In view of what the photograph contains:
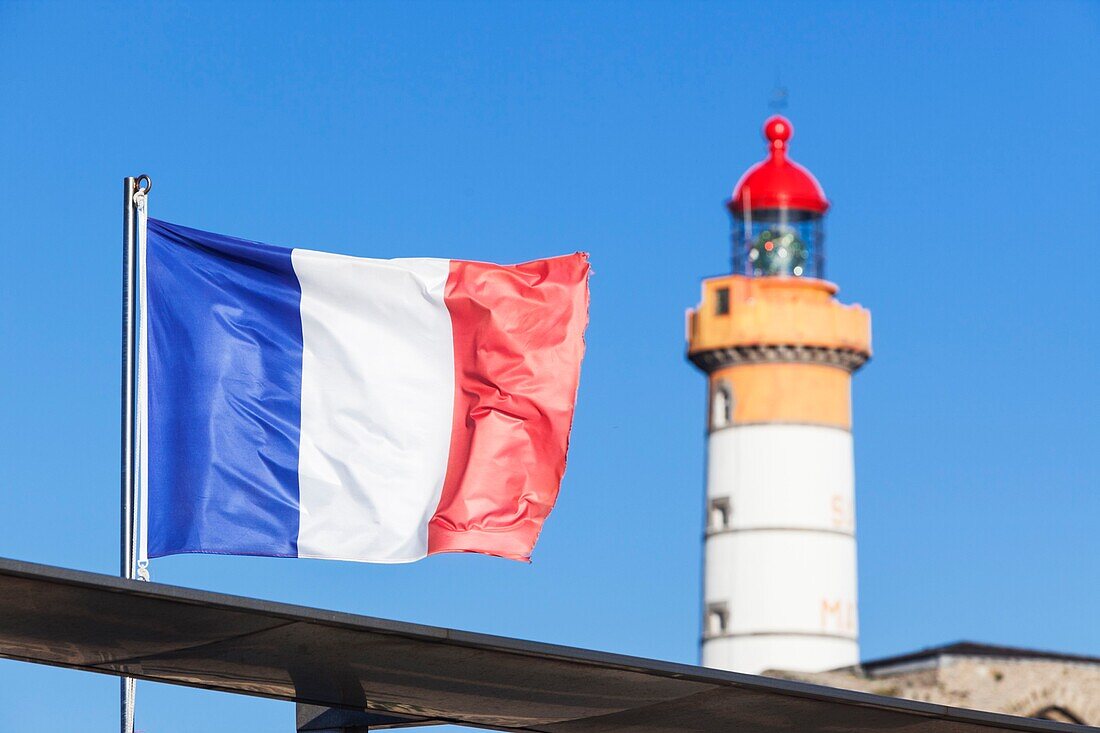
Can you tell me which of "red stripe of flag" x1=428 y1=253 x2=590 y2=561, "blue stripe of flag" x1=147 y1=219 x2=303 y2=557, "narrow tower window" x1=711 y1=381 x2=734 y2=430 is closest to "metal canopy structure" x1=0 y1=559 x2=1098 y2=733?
"blue stripe of flag" x1=147 y1=219 x2=303 y2=557

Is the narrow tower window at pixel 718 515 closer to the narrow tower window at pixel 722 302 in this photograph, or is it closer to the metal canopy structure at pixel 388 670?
the narrow tower window at pixel 722 302

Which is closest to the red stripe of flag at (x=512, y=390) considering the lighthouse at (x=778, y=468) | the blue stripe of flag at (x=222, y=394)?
the blue stripe of flag at (x=222, y=394)

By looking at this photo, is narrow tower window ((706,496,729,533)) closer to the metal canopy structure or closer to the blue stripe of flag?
the blue stripe of flag

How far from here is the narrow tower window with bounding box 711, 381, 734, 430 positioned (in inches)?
1687

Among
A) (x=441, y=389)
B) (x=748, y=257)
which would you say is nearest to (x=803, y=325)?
(x=748, y=257)

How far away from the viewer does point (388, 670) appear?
7.46 m

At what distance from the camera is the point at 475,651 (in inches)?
283

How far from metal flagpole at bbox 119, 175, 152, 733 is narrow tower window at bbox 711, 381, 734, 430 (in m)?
33.5

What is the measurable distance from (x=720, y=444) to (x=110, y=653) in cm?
3573

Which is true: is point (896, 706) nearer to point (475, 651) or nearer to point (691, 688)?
point (691, 688)

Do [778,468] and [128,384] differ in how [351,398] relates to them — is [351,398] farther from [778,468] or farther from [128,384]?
[778,468]

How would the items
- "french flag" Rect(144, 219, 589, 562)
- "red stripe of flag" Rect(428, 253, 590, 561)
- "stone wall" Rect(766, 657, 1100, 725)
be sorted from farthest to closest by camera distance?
"stone wall" Rect(766, 657, 1100, 725), "red stripe of flag" Rect(428, 253, 590, 561), "french flag" Rect(144, 219, 589, 562)

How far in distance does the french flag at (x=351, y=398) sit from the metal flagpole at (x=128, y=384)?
A: 0.34 m

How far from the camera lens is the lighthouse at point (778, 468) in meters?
41.1
